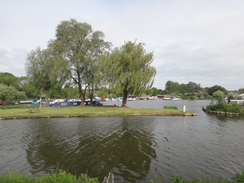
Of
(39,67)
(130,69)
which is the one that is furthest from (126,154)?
(39,67)

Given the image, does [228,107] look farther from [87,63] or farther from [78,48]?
[78,48]

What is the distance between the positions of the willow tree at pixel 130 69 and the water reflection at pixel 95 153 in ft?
67.1

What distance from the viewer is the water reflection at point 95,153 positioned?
346 inches

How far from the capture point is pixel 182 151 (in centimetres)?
1170

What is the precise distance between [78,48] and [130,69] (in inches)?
574

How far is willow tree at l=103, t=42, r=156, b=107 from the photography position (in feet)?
117

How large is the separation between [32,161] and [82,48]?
33.6 metres

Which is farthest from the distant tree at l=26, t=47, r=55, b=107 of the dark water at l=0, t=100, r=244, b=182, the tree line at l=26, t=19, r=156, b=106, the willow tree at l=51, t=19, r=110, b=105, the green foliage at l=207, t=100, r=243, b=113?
the green foliage at l=207, t=100, r=243, b=113

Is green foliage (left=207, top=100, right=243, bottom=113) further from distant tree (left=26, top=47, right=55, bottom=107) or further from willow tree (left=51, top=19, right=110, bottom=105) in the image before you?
distant tree (left=26, top=47, right=55, bottom=107)

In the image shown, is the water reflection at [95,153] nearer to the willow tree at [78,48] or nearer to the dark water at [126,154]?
the dark water at [126,154]

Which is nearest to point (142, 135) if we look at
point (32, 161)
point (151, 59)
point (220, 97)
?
point (32, 161)

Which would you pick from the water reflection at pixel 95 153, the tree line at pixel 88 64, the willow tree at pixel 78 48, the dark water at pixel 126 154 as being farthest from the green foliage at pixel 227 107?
the willow tree at pixel 78 48

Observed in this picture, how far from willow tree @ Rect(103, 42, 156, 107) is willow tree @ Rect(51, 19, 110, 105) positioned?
5221 mm

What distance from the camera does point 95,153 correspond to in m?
11.2
